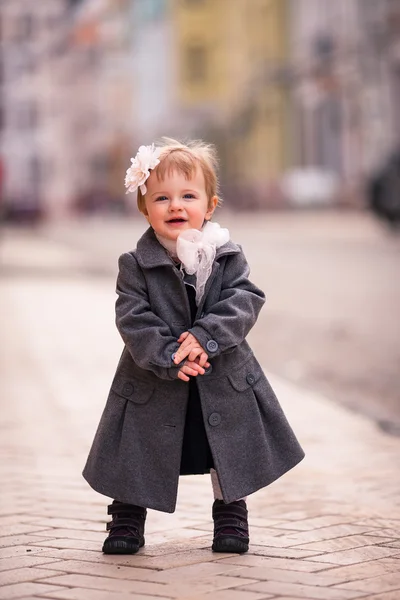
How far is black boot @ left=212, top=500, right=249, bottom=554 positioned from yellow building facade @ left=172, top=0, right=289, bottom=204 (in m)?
40.7

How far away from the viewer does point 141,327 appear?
3.80 m

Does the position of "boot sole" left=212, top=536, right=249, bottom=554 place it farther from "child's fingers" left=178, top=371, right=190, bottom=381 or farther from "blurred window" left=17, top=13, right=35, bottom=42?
"blurred window" left=17, top=13, right=35, bottom=42

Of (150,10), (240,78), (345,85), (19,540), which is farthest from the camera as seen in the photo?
(150,10)

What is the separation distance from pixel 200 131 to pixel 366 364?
148ft

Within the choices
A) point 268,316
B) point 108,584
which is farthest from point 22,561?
point 268,316

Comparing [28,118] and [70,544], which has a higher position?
[28,118]

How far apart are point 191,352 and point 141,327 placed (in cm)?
16

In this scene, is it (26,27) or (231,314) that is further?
(26,27)

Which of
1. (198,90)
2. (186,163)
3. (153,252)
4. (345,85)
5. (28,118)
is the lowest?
(153,252)

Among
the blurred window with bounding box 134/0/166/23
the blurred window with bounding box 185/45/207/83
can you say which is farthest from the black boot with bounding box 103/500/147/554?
the blurred window with bounding box 134/0/166/23

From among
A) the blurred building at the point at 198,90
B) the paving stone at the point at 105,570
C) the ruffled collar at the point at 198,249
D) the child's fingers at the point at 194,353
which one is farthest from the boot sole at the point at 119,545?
the blurred building at the point at 198,90

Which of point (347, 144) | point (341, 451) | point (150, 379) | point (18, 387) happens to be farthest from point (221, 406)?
point (347, 144)

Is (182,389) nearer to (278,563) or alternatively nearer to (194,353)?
(194,353)

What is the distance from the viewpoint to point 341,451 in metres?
5.76
